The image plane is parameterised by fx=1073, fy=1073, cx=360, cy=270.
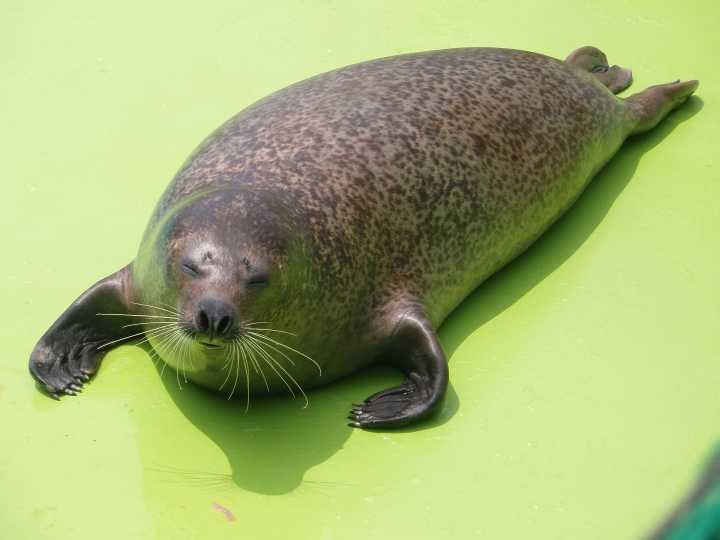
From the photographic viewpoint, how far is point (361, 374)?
4656 millimetres

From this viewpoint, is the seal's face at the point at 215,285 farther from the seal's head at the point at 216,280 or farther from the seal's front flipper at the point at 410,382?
the seal's front flipper at the point at 410,382

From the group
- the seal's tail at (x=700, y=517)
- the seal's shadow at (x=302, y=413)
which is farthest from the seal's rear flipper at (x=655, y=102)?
the seal's tail at (x=700, y=517)

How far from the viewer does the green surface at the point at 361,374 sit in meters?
3.89

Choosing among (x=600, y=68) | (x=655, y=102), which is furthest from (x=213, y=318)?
(x=600, y=68)

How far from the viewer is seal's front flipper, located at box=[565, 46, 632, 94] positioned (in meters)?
6.74

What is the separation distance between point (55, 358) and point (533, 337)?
2102mm

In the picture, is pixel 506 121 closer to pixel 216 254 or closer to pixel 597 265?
pixel 597 265

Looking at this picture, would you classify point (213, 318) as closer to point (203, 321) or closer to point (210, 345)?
point (203, 321)

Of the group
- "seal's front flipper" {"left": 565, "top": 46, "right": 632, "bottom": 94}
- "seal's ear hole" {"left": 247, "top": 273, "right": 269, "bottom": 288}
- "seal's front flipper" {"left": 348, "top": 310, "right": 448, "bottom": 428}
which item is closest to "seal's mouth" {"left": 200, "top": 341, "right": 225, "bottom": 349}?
"seal's ear hole" {"left": 247, "top": 273, "right": 269, "bottom": 288}

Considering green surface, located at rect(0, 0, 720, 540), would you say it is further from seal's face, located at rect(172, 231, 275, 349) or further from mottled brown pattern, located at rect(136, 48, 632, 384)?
seal's face, located at rect(172, 231, 275, 349)

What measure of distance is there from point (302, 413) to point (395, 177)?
117 cm

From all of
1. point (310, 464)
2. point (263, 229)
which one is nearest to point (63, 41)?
point (263, 229)

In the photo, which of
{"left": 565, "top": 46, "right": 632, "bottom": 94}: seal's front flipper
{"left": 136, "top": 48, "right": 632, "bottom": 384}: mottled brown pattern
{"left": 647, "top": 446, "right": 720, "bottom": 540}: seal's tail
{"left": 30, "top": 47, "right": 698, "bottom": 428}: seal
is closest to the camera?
{"left": 647, "top": 446, "right": 720, "bottom": 540}: seal's tail

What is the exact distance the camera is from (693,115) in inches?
259
